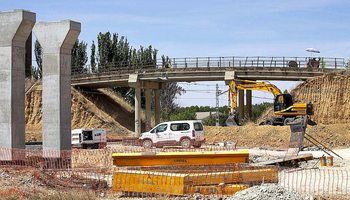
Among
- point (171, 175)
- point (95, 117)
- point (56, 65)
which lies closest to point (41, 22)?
point (56, 65)

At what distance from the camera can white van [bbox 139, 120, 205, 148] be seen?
2498 centimetres

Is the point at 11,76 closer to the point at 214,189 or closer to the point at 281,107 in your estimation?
the point at 214,189

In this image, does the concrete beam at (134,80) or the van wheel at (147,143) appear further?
the concrete beam at (134,80)

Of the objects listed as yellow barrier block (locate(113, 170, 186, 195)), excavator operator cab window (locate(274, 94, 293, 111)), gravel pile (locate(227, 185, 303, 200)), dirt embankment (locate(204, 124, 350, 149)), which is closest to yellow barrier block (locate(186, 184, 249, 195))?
yellow barrier block (locate(113, 170, 186, 195))

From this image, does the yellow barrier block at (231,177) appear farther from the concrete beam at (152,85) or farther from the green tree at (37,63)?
the green tree at (37,63)

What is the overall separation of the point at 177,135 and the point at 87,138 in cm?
644

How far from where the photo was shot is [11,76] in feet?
53.3

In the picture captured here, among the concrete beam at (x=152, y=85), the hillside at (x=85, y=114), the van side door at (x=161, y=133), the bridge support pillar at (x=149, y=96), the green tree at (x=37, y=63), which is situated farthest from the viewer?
the green tree at (x=37, y=63)

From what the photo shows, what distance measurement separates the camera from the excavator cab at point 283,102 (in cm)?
3506

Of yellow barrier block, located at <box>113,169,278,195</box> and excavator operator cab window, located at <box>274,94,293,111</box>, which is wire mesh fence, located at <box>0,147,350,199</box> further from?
excavator operator cab window, located at <box>274,94,293,111</box>

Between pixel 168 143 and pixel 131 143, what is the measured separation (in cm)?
429

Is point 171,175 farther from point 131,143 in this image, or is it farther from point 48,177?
point 131,143

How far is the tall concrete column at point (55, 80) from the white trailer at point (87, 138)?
1143 centimetres

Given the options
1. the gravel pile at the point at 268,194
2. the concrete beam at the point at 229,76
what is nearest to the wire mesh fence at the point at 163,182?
the gravel pile at the point at 268,194
